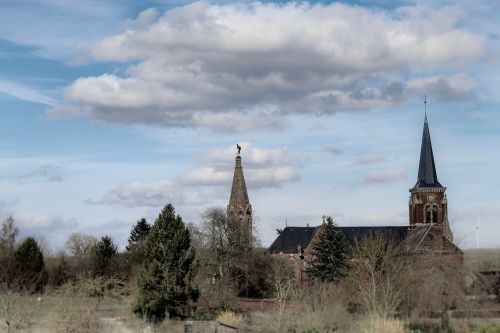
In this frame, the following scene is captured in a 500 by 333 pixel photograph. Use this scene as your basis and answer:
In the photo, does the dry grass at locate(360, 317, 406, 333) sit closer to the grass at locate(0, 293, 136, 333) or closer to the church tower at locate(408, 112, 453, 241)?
the grass at locate(0, 293, 136, 333)

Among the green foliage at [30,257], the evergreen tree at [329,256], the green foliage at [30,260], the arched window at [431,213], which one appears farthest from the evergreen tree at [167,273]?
the arched window at [431,213]

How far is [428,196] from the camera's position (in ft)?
303

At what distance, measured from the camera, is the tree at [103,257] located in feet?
233

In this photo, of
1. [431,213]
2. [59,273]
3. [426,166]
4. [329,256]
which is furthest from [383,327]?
[426,166]

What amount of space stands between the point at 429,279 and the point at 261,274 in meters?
22.5

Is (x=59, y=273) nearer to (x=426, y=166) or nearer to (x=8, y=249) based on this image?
(x=8, y=249)

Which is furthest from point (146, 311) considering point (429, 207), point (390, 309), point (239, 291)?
point (429, 207)

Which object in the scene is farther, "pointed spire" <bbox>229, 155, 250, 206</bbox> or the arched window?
"pointed spire" <bbox>229, 155, 250, 206</bbox>

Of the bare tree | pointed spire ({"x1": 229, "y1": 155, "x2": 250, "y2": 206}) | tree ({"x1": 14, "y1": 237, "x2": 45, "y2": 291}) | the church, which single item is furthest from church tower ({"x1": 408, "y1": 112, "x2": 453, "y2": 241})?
tree ({"x1": 14, "y1": 237, "x2": 45, "y2": 291})

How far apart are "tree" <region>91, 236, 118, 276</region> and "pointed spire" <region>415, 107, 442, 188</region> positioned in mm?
38110

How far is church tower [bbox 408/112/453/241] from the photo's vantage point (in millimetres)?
92125

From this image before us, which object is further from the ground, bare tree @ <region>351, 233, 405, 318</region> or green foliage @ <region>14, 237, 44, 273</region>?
green foliage @ <region>14, 237, 44, 273</region>

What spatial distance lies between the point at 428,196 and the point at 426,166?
3.55 m

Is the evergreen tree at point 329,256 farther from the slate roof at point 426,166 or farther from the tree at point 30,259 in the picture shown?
the slate roof at point 426,166
